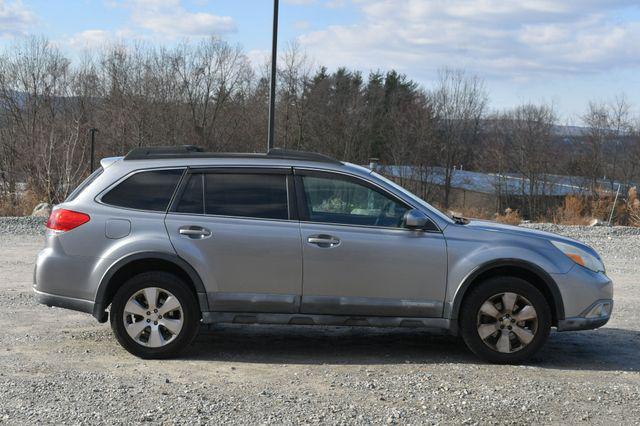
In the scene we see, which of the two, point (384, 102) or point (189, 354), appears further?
point (384, 102)

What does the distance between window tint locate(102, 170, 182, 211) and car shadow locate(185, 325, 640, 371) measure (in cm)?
140

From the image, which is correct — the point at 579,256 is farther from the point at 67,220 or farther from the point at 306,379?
the point at 67,220

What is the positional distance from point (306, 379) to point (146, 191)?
2.20m

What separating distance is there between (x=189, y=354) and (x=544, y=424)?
317cm

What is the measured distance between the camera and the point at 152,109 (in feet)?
136

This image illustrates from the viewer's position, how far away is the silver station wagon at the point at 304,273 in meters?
6.34

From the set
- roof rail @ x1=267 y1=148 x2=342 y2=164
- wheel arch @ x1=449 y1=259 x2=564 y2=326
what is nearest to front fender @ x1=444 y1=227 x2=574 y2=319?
wheel arch @ x1=449 y1=259 x2=564 y2=326

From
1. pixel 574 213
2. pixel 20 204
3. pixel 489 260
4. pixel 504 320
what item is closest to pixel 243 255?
pixel 489 260

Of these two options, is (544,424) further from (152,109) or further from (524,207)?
(524,207)

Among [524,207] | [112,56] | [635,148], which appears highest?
[112,56]

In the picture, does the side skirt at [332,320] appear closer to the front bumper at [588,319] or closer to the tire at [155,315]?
the tire at [155,315]

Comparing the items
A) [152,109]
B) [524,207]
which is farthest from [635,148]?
[152,109]

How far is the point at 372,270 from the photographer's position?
20.8ft

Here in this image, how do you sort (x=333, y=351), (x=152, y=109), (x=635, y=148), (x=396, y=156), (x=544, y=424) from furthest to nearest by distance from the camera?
(x=396, y=156) → (x=635, y=148) → (x=152, y=109) → (x=333, y=351) → (x=544, y=424)
